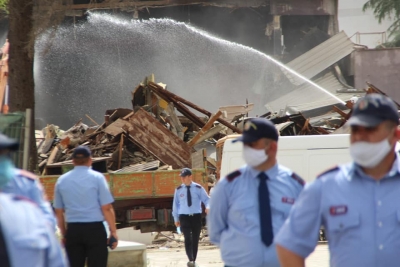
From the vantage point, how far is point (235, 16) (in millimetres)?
38188

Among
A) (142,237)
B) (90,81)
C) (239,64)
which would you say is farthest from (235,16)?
(142,237)

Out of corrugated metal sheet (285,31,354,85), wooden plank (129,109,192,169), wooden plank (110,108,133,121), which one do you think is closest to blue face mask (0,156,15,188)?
wooden plank (129,109,192,169)

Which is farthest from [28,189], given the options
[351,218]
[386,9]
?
[386,9]

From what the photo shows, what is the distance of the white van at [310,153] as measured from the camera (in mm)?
13727

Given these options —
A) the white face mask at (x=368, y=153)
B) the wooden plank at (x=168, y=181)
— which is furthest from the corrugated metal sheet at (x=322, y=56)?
the white face mask at (x=368, y=153)

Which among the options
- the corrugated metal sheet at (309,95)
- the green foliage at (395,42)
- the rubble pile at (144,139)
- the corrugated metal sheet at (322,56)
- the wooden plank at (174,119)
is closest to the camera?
the rubble pile at (144,139)

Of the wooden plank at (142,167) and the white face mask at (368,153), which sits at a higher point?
the wooden plank at (142,167)

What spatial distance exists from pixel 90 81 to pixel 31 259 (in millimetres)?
34368

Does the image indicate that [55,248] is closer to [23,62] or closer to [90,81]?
[23,62]

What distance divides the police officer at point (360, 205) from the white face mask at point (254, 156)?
1.43m

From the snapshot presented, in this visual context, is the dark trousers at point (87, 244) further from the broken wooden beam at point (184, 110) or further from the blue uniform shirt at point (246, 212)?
the broken wooden beam at point (184, 110)

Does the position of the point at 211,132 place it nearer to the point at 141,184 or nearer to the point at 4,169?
the point at 141,184

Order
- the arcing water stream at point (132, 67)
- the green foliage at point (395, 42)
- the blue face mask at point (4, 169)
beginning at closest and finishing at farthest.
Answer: the blue face mask at point (4, 169), the arcing water stream at point (132, 67), the green foliage at point (395, 42)

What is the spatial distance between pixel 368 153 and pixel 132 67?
114ft
